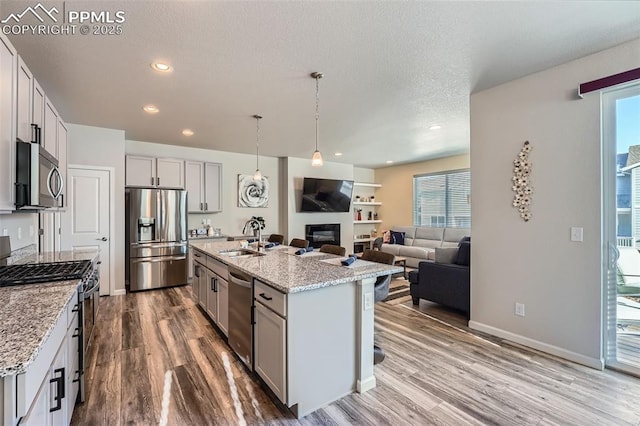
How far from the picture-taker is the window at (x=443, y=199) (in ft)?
22.9

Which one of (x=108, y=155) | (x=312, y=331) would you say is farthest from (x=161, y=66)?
(x=108, y=155)

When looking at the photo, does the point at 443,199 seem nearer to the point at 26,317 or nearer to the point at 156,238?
the point at 156,238

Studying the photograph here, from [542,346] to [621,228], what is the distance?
4.07 ft

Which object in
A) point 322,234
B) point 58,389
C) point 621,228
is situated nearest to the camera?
point 58,389

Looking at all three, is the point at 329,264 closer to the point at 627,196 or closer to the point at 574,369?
the point at 574,369

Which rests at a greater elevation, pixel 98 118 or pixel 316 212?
pixel 98 118

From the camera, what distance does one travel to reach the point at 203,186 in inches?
223

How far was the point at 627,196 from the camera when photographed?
2465mm

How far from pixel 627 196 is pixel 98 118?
5812mm

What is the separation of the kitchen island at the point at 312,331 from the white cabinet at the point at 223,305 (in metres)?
0.65

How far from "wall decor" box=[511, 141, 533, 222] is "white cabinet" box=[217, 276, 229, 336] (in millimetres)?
2960

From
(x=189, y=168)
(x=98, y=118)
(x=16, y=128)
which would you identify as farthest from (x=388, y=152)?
(x=16, y=128)
